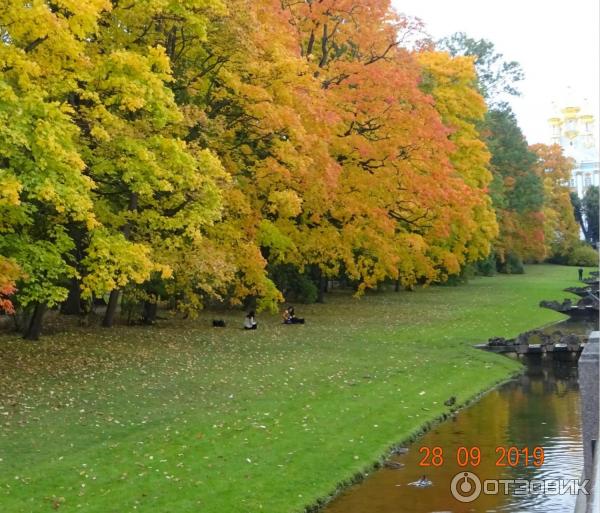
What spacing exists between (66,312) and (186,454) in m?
19.8

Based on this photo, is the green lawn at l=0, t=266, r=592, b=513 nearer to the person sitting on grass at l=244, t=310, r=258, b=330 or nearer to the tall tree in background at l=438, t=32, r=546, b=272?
the person sitting on grass at l=244, t=310, r=258, b=330

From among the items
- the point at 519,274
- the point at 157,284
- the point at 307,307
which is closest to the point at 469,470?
the point at 157,284

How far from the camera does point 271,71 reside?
31953 millimetres

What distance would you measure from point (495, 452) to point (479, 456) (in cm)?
48

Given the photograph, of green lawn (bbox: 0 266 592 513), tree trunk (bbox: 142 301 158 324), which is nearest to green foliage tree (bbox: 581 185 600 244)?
green lawn (bbox: 0 266 592 513)

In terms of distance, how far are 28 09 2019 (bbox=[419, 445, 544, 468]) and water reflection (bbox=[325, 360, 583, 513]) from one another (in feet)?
0.27

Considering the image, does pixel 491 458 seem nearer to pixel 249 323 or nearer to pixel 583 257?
pixel 249 323

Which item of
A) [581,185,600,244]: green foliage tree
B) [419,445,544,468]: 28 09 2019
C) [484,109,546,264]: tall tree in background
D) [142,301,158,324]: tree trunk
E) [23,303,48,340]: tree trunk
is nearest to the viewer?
[419,445,544,468]: 28 09 2019

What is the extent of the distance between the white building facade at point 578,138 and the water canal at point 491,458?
132273 mm

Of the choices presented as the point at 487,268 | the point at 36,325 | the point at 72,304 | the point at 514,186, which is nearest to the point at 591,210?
the point at 487,268

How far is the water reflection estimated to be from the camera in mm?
13836

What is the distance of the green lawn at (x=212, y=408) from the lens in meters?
13.8

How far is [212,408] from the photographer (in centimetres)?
1897

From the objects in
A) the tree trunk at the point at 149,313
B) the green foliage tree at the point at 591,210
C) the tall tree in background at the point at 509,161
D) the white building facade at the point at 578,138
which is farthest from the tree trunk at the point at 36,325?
the white building facade at the point at 578,138
